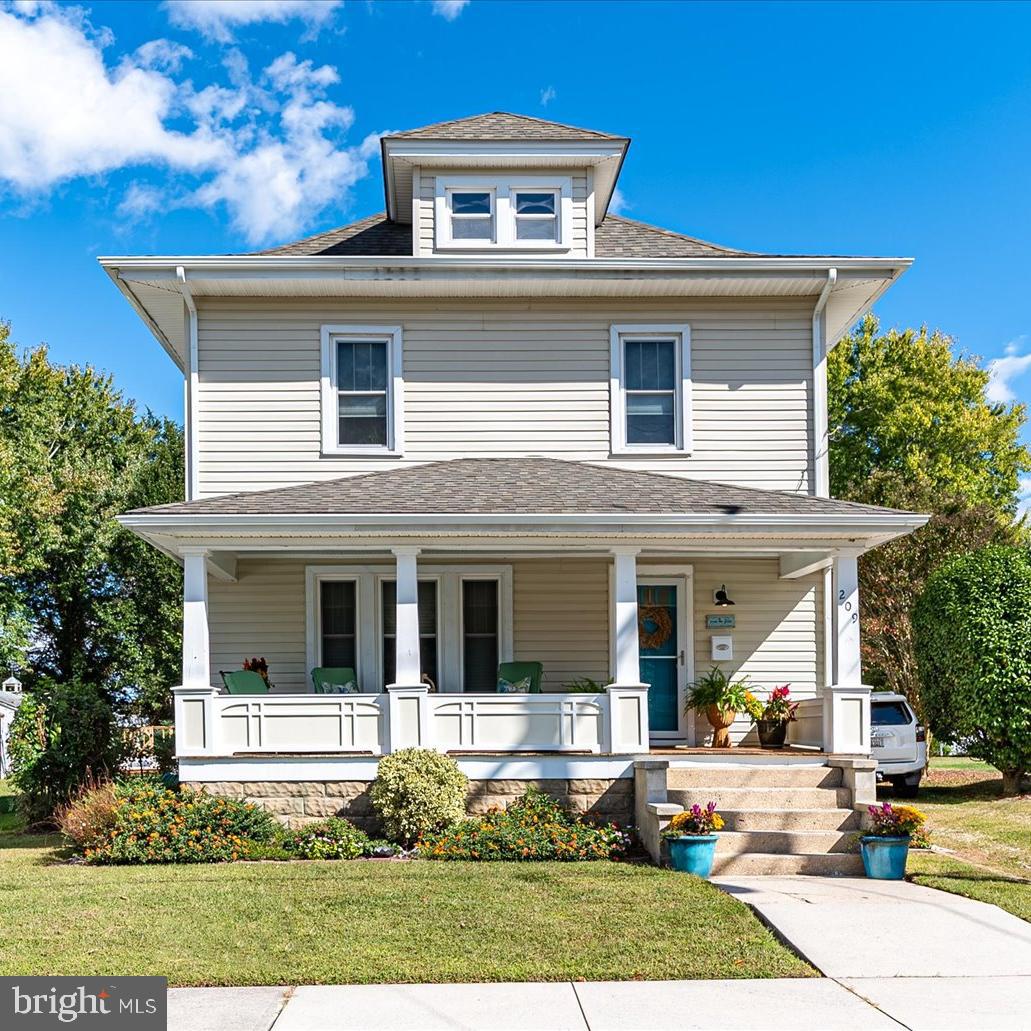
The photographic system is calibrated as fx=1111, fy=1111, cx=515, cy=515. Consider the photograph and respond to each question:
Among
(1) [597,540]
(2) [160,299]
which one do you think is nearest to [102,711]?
(2) [160,299]

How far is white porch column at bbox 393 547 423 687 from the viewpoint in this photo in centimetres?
1238

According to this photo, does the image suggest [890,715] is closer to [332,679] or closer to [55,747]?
[332,679]

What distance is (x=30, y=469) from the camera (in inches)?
1003

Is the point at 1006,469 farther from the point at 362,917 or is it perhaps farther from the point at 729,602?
the point at 362,917

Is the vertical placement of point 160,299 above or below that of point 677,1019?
above

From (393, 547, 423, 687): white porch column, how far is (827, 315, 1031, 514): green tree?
2367 cm

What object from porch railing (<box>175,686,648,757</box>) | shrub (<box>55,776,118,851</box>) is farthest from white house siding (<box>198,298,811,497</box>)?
shrub (<box>55,776,118,851</box>)

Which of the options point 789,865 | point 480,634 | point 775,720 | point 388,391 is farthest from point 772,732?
point 388,391

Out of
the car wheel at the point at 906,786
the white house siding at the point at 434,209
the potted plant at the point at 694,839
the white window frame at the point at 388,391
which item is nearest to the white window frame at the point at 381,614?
the white window frame at the point at 388,391

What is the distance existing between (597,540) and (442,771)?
304 centimetres

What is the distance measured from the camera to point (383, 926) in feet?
25.8

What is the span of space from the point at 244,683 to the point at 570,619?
426 cm

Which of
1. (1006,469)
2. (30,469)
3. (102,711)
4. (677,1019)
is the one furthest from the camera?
(1006,469)

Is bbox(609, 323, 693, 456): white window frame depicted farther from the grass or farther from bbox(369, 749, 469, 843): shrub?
the grass
